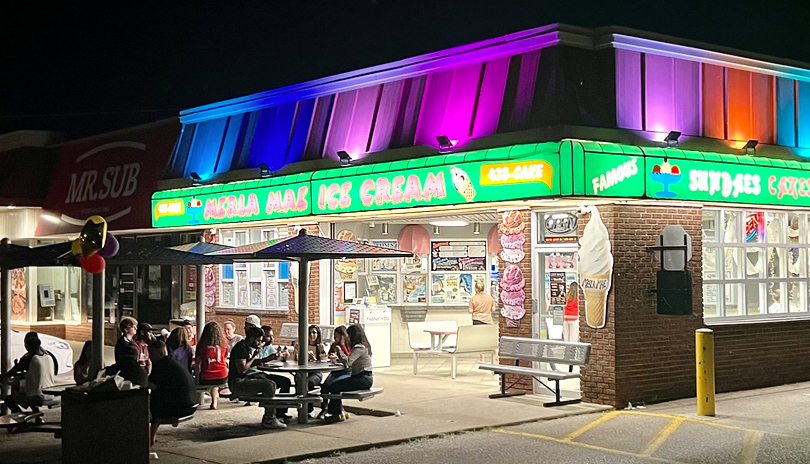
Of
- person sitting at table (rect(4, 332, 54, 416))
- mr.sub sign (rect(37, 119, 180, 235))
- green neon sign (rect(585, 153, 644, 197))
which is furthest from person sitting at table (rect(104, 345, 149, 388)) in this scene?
mr.sub sign (rect(37, 119, 180, 235))

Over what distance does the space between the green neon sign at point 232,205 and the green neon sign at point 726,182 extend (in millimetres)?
6725

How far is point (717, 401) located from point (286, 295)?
9.89 metres

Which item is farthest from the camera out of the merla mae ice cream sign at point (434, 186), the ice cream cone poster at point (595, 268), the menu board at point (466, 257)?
→ the menu board at point (466, 257)

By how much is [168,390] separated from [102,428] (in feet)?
6.57

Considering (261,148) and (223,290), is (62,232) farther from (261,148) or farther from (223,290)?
(261,148)

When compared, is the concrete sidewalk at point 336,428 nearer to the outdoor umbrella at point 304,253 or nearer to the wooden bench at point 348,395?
the wooden bench at point 348,395

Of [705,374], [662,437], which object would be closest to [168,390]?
[662,437]

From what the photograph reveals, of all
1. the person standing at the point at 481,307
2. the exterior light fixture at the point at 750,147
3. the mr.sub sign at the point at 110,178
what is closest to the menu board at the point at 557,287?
the exterior light fixture at the point at 750,147

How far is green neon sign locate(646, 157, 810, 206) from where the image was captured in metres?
14.4

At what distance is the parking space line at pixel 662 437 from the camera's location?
11446 mm

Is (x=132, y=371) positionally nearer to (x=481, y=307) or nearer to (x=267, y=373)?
(x=267, y=373)

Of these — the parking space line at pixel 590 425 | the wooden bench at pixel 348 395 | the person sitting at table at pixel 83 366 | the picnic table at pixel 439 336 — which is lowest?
the parking space line at pixel 590 425

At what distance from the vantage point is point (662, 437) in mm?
12273

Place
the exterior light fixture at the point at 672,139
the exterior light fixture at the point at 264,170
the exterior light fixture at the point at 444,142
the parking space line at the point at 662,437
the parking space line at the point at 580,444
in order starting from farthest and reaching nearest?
1. the exterior light fixture at the point at 264,170
2. the exterior light fixture at the point at 444,142
3. the exterior light fixture at the point at 672,139
4. the parking space line at the point at 662,437
5. the parking space line at the point at 580,444
